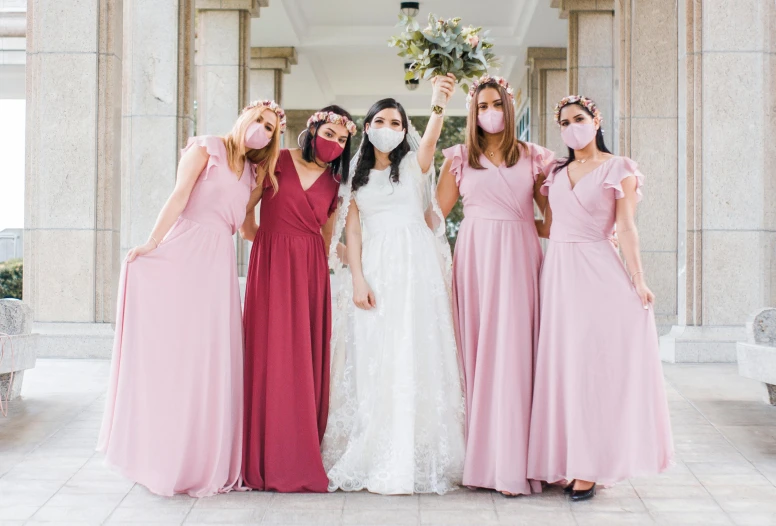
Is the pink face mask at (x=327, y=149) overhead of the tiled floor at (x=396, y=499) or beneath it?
overhead

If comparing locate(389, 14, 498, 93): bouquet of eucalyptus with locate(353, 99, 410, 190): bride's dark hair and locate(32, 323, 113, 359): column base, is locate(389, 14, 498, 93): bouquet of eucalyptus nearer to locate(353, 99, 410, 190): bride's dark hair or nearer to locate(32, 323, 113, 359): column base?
locate(353, 99, 410, 190): bride's dark hair

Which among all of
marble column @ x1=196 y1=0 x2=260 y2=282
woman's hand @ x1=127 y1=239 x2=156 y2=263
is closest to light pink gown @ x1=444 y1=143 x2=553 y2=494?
woman's hand @ x1=127 y1=239 x2=156 y2=263

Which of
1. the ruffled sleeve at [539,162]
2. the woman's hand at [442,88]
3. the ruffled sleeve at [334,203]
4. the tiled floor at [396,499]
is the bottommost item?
the tiled floor at [396,499]

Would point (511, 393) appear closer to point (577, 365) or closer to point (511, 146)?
point (577, 365)

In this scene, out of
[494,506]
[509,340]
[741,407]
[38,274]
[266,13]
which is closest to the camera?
[494,506]

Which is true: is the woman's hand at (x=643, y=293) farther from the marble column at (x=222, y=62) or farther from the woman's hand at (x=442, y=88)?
the marble column at (x=222, y=62)

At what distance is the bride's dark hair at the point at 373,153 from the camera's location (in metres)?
4.52

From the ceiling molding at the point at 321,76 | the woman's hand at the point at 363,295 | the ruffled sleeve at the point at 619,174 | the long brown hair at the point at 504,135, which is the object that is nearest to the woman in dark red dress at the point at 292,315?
the woman's hand at the point at 363,295

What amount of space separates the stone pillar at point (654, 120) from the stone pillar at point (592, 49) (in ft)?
6.36

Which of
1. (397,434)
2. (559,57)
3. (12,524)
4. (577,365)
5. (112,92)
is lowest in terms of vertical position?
(12,524)

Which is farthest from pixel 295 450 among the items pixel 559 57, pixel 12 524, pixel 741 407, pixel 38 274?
pixel 559 57

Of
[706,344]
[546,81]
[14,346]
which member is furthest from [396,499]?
[546,81]

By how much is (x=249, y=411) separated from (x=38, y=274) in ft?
16.7

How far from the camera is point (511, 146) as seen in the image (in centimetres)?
446
